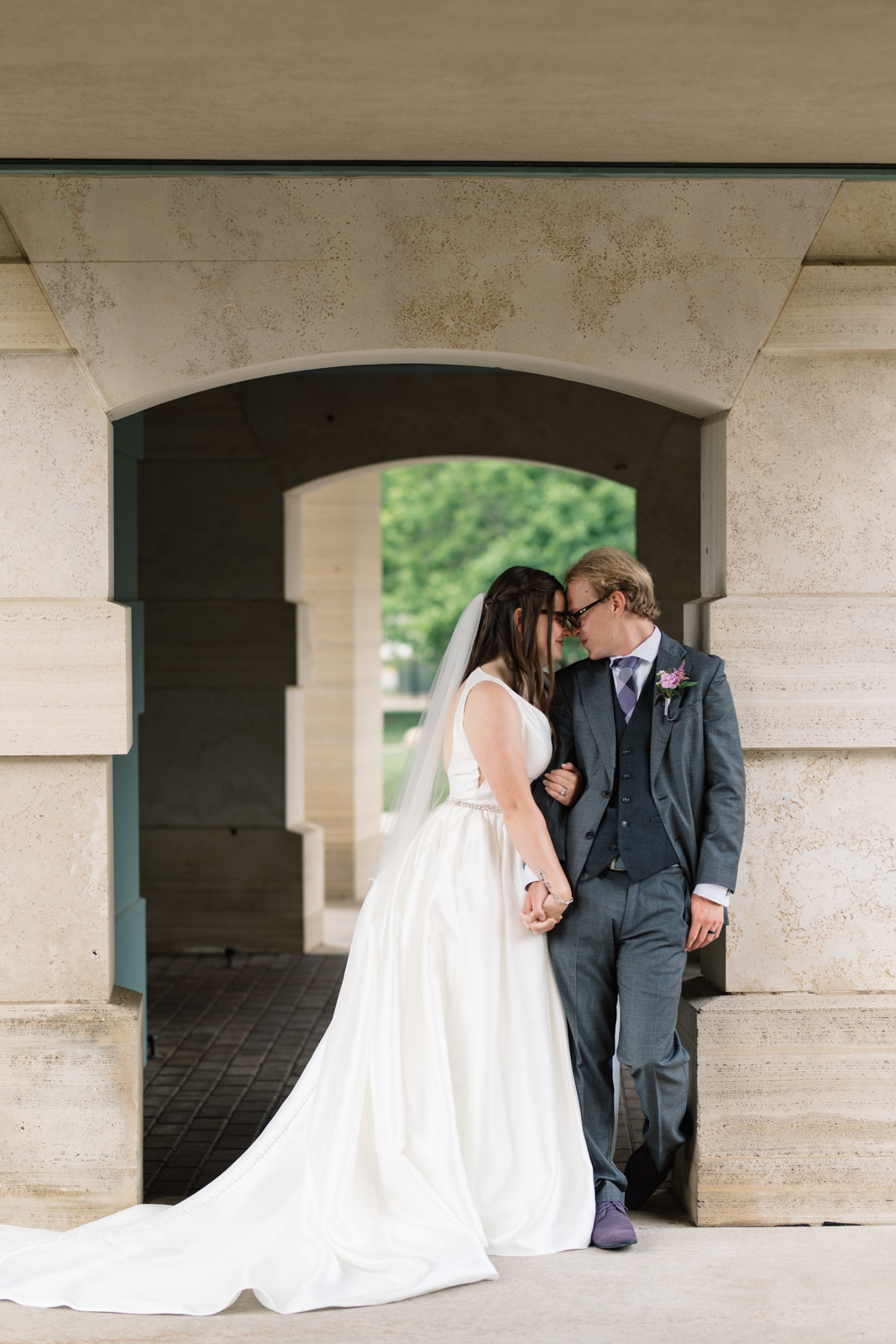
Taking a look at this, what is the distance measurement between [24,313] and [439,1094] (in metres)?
2.87

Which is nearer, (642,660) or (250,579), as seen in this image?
(642,660)

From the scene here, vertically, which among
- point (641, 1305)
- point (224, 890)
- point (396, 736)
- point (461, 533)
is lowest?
point (396, 736)

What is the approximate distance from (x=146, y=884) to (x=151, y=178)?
6.22 m

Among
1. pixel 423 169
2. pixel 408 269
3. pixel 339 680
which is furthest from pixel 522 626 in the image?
pixel 339 680

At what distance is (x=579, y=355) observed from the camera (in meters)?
4.25

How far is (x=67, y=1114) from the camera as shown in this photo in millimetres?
4207

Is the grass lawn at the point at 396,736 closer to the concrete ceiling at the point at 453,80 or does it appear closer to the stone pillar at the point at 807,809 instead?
the stone pillar at the point at 807,809

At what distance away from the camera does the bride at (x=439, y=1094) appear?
12.6 feet

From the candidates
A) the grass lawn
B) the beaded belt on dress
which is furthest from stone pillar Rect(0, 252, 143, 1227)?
the grass lawn

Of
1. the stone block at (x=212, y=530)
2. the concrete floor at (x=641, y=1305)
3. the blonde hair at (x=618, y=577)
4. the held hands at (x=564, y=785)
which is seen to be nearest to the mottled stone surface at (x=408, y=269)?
the blonde hair at (x=618, y=577)

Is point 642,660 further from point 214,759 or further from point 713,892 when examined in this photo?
point 214,759

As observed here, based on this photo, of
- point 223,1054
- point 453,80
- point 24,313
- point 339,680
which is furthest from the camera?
point 339,680

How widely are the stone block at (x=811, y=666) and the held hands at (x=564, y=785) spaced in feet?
1.94

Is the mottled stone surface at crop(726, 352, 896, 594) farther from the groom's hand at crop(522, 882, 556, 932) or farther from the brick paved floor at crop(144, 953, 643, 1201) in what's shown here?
the brick paved floor at crop(144, 953, 643, 1201)
